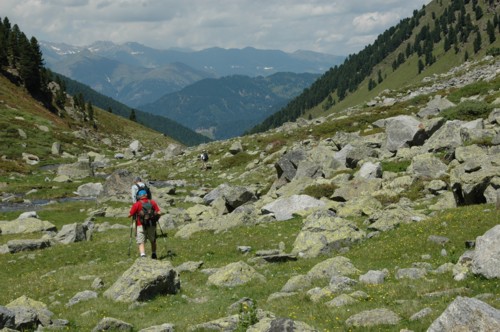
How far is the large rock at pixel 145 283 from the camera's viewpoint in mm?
17578

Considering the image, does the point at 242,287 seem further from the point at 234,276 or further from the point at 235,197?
the point at 235,197

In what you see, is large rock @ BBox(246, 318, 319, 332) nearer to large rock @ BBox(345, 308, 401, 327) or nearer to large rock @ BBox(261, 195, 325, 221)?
large rock @ BBox(345, 308, 401, 327)

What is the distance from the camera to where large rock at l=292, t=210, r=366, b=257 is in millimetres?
22891

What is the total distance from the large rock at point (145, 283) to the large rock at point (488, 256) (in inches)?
421

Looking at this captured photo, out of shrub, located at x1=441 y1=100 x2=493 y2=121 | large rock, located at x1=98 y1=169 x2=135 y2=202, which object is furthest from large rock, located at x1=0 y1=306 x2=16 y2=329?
shrub, located at x1=441 y1=100 x2=493 y2=121

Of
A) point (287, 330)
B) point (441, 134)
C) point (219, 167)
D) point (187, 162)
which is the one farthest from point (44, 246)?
point (187, 162)

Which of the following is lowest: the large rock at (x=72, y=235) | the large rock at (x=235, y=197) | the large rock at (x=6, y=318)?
the large rock at (x=72, y=235)

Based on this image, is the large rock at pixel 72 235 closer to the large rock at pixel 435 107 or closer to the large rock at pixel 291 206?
the large rock at pixel 291 206

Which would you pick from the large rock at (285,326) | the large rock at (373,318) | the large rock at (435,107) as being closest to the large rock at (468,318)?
the large rock at (373,318)

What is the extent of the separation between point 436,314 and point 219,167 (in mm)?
61791

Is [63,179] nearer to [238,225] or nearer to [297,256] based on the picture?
[238,225]

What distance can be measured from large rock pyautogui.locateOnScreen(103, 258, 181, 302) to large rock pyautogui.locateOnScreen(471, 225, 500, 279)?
421 inches

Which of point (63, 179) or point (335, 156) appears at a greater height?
point (335, 156)

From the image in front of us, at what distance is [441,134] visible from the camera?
41250 mm
